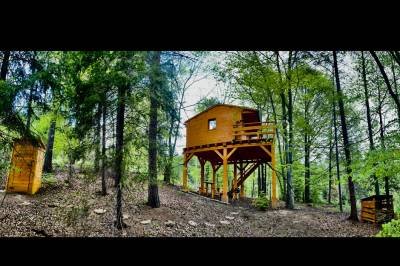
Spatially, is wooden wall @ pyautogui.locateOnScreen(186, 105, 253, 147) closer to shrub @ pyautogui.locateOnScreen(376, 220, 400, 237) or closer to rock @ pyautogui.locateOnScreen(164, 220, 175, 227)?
rock @ pyautogui.locateOnScreen(164, 220, 175, 227)

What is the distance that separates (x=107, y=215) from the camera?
18.9 ft

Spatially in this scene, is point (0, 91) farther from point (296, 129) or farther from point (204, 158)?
point (204, 158)

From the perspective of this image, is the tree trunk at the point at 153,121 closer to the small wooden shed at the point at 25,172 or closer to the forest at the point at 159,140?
the forest at the point at 159,140

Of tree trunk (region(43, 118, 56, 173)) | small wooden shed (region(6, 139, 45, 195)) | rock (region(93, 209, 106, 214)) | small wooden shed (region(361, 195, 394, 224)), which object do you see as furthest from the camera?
tree trunk (region(43, 118, 56, 173))

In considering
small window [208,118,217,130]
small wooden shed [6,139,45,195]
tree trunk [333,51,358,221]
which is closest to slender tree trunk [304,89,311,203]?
tree trunk [333,51,358,221]

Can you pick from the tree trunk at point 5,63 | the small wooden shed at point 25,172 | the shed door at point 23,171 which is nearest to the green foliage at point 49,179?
the small wooden shed at point 25,172

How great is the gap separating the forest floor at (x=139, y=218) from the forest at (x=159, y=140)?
0.03m

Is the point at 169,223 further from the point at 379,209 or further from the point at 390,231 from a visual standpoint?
the point at 379,209

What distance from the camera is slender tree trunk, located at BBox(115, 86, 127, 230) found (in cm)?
526

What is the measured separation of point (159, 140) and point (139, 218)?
1.67 metres

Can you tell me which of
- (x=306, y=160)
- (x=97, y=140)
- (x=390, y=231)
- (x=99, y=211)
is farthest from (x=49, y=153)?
(x=390, y=231)

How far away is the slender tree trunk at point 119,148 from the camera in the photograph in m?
5.26

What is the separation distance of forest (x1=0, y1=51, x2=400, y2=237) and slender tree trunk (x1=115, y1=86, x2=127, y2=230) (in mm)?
21
